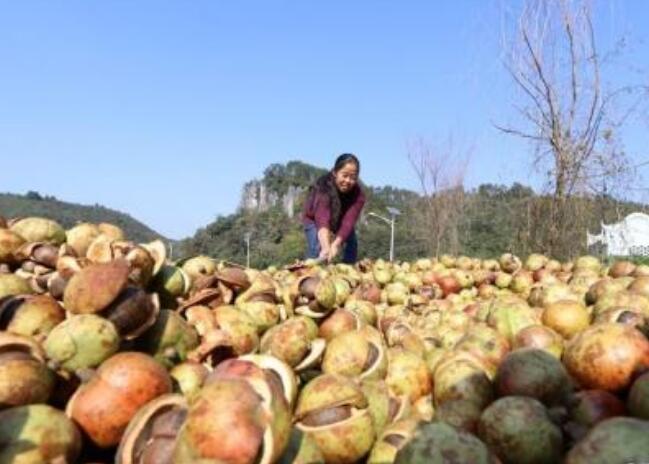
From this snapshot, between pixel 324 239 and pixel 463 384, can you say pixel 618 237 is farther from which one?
pixel 463 384

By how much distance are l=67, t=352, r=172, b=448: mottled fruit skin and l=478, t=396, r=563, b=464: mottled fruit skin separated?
1223 mm

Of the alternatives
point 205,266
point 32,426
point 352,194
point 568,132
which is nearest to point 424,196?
point 568,132

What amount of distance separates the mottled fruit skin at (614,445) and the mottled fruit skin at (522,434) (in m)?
0.18

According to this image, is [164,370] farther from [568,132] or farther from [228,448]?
[568,132]

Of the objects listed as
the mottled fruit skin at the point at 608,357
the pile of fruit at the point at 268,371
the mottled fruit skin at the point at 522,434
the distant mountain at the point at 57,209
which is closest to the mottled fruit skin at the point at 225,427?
the pile of fruit at the point at 268,371

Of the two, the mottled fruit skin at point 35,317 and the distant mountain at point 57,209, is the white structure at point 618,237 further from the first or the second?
the distant mountain at point 57,209

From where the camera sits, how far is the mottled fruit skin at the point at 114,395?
2.50 m

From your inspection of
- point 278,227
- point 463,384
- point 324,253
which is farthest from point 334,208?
point 278,227

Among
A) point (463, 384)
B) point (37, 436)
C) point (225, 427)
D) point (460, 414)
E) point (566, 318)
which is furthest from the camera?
point (566, 318)

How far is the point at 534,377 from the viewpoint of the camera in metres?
3.02

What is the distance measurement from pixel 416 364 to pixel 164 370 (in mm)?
1258

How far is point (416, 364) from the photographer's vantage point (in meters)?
3.41

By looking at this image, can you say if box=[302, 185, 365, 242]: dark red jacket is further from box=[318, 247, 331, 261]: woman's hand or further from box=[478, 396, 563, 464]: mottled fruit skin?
box=[478, 396, 563, 464]: mottled fruit skin

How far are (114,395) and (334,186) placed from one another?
20.9 ft
